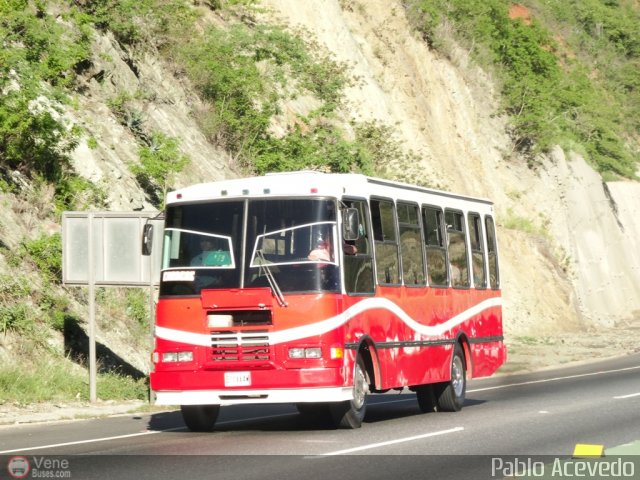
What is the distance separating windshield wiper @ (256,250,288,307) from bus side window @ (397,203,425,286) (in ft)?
9.66

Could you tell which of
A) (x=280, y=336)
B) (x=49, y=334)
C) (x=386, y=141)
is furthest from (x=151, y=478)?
(x=386, y=141)

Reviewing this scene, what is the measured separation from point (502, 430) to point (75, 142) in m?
12.2

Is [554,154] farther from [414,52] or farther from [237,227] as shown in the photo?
[237,227]

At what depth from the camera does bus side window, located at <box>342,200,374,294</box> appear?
1603cm

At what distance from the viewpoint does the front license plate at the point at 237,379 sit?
15.4m

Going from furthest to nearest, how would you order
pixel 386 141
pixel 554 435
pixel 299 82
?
1. pixel 386 141
2. pixel 299 82
3. pixel 554 435

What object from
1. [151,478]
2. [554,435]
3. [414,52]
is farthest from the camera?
[414,52]

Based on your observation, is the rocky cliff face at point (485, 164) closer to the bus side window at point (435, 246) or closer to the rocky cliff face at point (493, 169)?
the rocky cliff face at point (493, 169)

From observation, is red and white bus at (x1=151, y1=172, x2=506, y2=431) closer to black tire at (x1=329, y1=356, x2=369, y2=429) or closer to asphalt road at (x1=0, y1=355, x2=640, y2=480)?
black tire at (x1=329, y1=356, x2=369, y2=429)

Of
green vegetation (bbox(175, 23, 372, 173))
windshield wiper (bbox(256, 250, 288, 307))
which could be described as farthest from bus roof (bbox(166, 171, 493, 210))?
green vegetation (bbox(175, 23, 372, 173))

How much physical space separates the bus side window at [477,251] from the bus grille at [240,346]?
6.79 meters

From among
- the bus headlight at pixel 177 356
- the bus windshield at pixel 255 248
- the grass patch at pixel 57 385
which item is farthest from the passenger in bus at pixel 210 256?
the grass patch at pixel 57 385

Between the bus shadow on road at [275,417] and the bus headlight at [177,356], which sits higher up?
the bus headlight at [177,356]

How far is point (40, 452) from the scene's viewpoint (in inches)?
527
